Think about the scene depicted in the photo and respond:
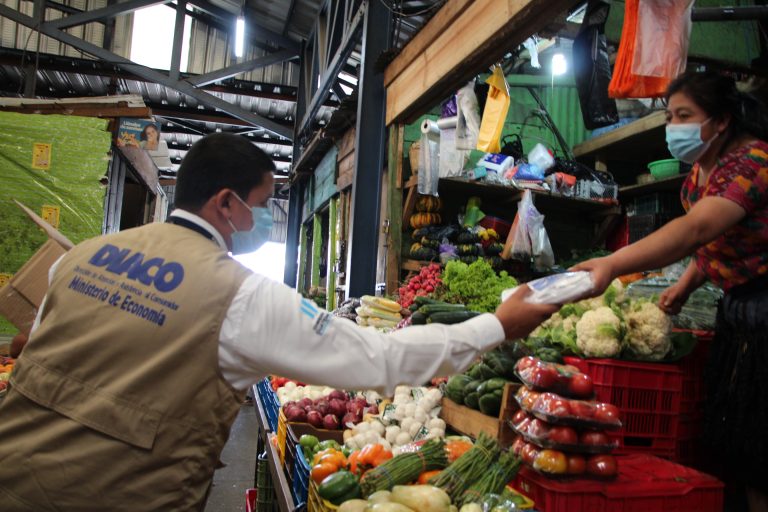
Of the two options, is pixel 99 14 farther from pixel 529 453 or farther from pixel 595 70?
pixel 529 453

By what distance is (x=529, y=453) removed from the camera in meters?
2.07

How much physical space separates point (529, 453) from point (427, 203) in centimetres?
446

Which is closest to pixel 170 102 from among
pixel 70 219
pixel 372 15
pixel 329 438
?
pixel 70 219

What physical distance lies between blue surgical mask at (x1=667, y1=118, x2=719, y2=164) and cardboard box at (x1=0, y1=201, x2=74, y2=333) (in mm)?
3448

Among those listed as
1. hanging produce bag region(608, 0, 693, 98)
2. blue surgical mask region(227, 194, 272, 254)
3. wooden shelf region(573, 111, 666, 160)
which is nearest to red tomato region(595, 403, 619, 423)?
blue surgical mask region(227, 194, 272, 254)

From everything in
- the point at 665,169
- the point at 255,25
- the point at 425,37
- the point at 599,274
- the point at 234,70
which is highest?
the point at 255,25

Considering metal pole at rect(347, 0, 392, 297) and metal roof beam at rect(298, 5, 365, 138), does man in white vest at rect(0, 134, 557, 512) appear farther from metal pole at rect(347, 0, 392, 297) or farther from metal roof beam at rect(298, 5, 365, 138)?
metal roof beam at rect(298, 5, 365, 138)

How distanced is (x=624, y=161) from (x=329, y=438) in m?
6.76

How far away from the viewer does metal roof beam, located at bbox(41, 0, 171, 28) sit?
30.9ft

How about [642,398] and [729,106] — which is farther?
[642,398]

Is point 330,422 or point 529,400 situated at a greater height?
point 529,400

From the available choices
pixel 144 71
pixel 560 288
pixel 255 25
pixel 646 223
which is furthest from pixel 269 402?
pixel 255 25

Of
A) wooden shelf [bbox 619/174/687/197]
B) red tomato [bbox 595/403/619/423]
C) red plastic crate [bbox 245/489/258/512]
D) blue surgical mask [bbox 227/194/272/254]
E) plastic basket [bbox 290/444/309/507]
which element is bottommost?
red plastic crate [bbox 245/489/258/512]

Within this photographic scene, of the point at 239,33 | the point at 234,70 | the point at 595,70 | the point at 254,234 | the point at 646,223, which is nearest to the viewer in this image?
the point at 254,234
